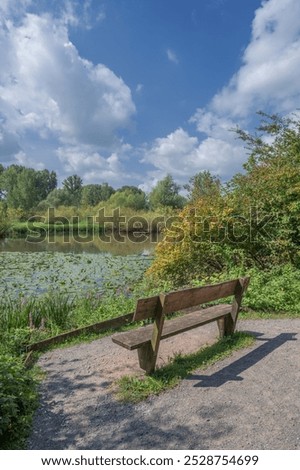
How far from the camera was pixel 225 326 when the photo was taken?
5.17 m

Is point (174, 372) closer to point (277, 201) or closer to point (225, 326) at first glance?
point (225, 326)

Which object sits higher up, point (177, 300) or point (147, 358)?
point (177, 300)

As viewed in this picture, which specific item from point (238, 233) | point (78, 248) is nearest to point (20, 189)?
point (78, 248)

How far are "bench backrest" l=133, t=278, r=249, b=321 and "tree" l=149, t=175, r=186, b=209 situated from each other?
49.5 meters

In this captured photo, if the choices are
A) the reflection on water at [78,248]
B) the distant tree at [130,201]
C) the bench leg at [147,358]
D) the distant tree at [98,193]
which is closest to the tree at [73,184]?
the distant tree at [98,193]

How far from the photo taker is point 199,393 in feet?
11.8

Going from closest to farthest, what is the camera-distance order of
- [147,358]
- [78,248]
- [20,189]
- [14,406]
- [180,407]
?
[14,406]
[180,407]
[147,358]
[78,248]
[20,189]

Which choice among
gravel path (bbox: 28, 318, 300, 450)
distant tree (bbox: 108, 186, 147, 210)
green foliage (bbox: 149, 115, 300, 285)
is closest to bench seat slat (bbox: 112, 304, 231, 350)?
gravel path (bbox: 28, 318, 300, 450)

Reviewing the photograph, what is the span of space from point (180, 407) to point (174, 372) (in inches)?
26.8

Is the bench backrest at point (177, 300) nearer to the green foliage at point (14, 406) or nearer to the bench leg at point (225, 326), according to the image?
the bench leg at point (225, 326)

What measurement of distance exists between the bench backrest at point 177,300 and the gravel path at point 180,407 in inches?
33.0

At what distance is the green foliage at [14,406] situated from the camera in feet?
9.44
